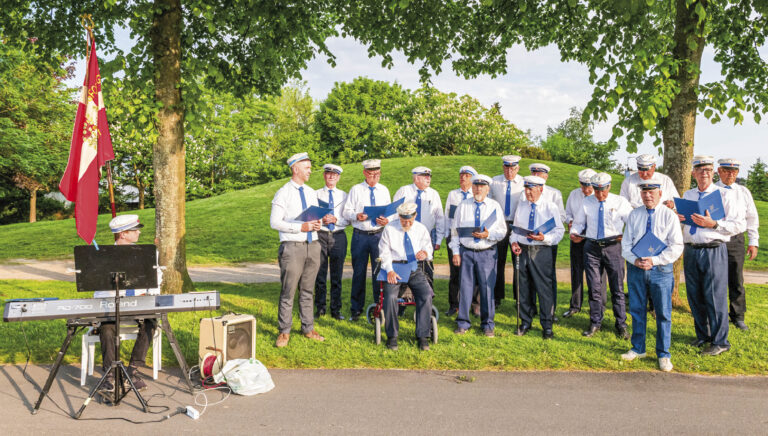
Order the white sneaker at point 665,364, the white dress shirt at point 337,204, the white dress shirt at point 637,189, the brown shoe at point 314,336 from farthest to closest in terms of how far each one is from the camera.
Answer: the white dress shirt at point 337,204 → the white dress shirt at point 637,189 → the brown shoe at point 314,336 → the white sneaker at point 665,364

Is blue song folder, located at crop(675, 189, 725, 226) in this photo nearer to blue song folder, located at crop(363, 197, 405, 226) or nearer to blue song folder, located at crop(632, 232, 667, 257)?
blue song folder, located at crop(632, 232, 667, 257)

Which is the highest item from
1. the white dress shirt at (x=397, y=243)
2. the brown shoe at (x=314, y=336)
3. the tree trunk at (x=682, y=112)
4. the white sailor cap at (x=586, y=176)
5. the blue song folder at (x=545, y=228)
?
the tree trunk at (x=682, y=112)

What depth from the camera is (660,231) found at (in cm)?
671

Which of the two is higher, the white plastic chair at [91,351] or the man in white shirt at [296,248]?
the man in white shirt at [296,248]

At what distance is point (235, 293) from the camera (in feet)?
36.7

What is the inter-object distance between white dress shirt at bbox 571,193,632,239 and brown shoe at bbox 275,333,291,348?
15.7 ft

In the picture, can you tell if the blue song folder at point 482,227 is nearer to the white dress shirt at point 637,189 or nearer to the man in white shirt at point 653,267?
the man in white shirt at point 653,267

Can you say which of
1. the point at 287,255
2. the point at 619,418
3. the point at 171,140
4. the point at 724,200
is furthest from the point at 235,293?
the point at 724,200

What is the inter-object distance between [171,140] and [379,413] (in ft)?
22.3

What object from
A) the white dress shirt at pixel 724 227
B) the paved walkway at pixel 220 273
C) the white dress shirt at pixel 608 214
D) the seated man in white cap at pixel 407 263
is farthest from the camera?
the paved walkway at pixel 220 273

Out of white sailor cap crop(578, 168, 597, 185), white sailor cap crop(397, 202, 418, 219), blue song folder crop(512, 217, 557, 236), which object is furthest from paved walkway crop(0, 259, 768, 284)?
white sailor cap crop(397, 202, 418, 219)

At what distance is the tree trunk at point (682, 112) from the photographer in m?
8.98

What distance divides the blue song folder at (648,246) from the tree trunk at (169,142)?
766cm

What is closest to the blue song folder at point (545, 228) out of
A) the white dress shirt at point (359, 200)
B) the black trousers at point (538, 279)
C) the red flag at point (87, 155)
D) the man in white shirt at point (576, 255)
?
the black trousers at point (538, 279)
